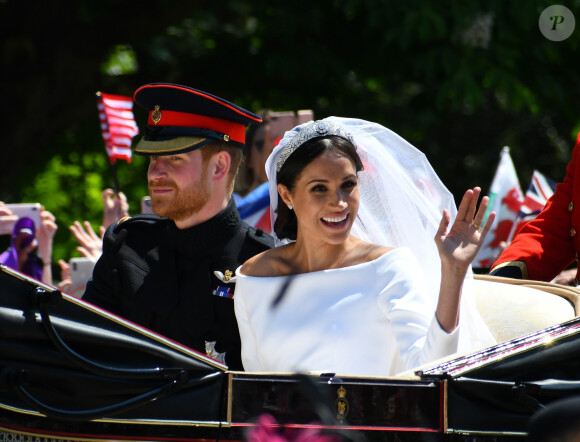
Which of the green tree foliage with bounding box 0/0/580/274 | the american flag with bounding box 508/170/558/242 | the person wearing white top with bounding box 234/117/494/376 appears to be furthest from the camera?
the green tree foliage with bounding box 0/0/580/274

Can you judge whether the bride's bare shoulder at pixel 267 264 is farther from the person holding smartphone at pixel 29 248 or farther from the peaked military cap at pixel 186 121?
the person holding smartphone at pixel 29 248

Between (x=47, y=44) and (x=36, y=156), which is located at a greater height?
(x=47, y=44)

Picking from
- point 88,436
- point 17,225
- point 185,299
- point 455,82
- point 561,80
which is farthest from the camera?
point 561,80

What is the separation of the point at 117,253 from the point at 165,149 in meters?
0.41

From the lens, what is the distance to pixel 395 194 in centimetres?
330

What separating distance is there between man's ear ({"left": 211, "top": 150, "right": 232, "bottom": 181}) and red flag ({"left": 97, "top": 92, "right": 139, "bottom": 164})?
1818 mm

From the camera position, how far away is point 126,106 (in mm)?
5359

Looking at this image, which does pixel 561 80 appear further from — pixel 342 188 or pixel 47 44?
pixel 342 188

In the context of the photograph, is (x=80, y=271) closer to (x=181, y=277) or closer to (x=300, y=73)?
(x=181, y=277)

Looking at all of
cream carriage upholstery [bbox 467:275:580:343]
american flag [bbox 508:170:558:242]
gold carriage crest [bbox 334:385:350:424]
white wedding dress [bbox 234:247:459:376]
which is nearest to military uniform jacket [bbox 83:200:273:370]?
white wedding dress [bbox 234:247:459:376]

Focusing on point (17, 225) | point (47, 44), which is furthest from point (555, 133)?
point (17, 225)

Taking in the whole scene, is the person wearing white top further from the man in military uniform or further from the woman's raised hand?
the man in military uniform

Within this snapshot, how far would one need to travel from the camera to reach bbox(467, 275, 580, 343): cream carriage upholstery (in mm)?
3103

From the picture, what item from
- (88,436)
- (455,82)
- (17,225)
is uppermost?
(455,82)
